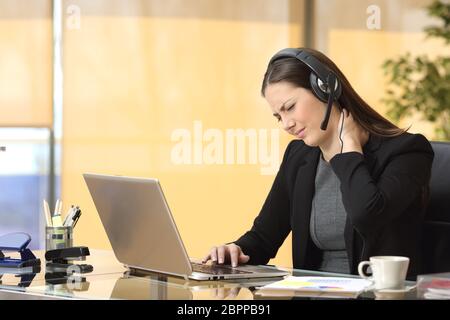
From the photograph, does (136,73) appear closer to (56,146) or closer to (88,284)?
(56,146)

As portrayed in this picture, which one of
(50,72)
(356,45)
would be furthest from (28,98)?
(356,45)

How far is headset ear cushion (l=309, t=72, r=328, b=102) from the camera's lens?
2.46 m

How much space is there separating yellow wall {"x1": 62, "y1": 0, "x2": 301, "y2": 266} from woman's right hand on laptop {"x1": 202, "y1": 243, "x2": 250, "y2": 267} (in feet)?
6.41

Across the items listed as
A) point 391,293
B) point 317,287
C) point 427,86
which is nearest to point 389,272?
point 391,293

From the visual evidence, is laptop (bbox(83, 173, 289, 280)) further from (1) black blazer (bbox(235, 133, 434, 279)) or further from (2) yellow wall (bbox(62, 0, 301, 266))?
(2) yellow wall (bbox(62, 0, 301, 266))

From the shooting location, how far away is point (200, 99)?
441 centimetres

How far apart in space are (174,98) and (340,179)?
210 centimetres

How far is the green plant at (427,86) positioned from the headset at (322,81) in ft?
7.19

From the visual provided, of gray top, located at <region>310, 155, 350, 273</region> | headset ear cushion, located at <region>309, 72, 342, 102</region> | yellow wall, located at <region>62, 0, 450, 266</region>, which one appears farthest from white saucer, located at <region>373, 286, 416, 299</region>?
yellow wall, located at <region>62, 0, 450, 266</region>

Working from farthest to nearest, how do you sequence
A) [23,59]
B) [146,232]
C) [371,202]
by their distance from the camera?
[23,59], [371,202], [146,232]

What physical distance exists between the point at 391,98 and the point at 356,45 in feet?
1.04

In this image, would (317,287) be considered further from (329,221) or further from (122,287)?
(329,221)

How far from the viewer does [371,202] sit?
2.31 meters

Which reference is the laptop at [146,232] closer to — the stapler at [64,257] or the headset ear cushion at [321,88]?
the stapler at [64,257]
